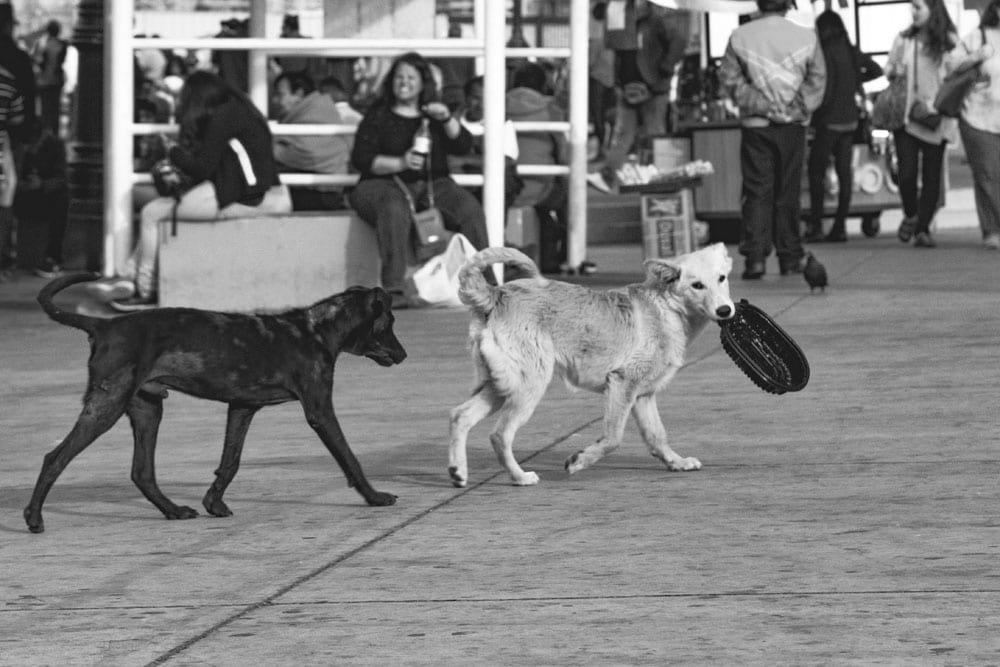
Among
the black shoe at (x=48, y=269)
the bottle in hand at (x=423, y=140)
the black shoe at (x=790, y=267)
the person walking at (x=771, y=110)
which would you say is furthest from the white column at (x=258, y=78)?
the black shoe at (x=790, y=267)

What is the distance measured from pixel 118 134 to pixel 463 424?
7.66 metres

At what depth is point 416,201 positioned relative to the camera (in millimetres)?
13992

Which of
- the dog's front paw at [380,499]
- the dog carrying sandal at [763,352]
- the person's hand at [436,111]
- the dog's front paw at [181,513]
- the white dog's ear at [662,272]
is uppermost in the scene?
the person's hand at [436,111]

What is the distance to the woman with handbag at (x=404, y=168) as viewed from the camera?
1366cm

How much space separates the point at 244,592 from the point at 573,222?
420 inches

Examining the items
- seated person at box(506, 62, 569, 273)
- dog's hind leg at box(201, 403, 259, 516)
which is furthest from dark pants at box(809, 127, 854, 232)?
dog's hind leg at box(201, 403, 259, 516)

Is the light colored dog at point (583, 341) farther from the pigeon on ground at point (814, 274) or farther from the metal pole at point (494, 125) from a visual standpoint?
the metal pole at point (494, 125)

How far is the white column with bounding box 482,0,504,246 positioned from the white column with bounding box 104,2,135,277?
7.85 ft

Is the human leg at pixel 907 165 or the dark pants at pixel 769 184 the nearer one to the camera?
the dark pants at pixel 769 184

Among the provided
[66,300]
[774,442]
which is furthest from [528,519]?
[66,300]

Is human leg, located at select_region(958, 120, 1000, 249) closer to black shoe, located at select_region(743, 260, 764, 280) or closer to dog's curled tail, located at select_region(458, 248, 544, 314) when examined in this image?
black shoe, located at select_region(743, 260, 764, 280)

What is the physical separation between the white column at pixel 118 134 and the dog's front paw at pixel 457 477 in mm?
7459

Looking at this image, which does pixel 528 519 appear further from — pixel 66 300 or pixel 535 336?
pixel 66 300

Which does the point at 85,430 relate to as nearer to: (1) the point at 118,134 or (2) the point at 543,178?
(1) the point at 118,134
